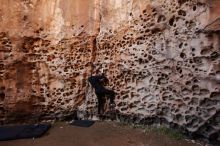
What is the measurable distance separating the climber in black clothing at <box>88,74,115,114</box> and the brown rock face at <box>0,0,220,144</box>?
0.14m

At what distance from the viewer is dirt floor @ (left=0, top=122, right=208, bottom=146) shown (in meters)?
5.18

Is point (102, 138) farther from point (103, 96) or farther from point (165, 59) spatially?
point (165, 59)

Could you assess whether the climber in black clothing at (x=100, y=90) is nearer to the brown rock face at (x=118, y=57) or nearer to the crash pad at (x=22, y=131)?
the brown rock face at (x=118, y=57)

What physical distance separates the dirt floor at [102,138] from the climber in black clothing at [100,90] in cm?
77

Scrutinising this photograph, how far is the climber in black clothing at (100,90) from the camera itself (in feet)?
22.5

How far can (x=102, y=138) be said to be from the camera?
557 cm

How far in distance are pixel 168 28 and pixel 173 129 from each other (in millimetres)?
2028

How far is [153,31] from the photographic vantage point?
6160 millimetres

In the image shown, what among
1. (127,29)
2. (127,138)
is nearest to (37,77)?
(127,29)

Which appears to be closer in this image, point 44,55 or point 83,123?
point 83,123

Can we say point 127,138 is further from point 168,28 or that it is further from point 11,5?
point 11,5

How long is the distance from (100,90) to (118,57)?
90 cm

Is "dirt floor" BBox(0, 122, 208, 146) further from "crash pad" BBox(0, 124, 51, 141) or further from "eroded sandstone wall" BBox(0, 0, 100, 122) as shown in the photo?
"eroded sandstone wall" BBox(0, 0, 100, 122)

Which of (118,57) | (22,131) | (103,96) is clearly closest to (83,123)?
(103,96)
